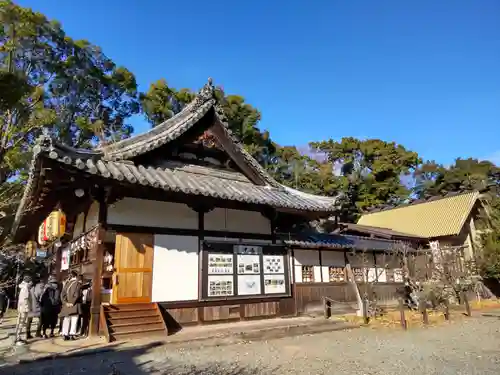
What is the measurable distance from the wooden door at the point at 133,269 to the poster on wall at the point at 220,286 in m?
1.99

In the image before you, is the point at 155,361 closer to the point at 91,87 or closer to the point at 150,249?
the point at 150,249

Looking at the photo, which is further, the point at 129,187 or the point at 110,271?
the point at 110,271

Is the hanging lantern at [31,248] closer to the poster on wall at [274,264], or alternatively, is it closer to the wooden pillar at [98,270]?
the wooden pillar at [98,270]

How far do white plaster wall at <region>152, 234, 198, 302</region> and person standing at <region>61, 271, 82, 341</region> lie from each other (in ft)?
6.53

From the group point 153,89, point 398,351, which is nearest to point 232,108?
point 153,89

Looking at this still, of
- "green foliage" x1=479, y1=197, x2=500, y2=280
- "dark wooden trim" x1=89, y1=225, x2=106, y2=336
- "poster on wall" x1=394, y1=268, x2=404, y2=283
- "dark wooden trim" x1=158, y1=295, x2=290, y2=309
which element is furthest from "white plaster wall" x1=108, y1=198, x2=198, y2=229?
"green foliage" x1=479, y1=197, x2=500, y2=280

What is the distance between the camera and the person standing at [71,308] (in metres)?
9.75

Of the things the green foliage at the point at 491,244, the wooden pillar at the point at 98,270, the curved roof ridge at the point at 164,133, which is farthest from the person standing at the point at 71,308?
the green foliage at the point at 491,244

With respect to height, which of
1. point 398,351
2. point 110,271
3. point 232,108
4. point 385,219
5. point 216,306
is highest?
point 232,108

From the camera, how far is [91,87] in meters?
32.0

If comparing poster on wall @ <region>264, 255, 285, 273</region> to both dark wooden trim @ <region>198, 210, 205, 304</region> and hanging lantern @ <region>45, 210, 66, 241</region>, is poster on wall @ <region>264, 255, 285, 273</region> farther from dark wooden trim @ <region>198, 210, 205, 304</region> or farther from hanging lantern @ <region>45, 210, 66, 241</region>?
hanging lantern @ <region>45, 210, 66, 241</region>

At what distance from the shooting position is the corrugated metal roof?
26344 mm

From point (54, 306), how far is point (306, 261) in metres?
9.17

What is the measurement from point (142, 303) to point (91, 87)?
26803 millimetres
